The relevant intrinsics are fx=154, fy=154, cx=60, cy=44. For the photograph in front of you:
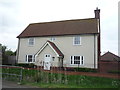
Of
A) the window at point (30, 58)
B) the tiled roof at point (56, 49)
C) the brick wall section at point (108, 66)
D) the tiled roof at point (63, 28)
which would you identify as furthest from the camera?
the window at point (30, 58)

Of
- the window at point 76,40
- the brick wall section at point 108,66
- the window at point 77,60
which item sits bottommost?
the brick wall section at point 108,66

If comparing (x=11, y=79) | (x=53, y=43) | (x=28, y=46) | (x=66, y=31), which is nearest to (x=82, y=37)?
(x=66, y=31)

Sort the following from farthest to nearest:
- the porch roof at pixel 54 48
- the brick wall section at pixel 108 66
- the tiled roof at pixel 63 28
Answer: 1. the tiled roof at pixel 63 28
2. the porch roof at pixel 54 48
3. the brick wall section at pixel 108 66

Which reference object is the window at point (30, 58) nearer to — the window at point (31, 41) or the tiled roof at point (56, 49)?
the window at point (31, 41)

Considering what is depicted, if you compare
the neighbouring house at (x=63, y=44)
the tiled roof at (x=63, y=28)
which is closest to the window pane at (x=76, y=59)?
the neighbouring house at (x=63, y=44)

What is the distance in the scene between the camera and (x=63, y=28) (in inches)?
1139

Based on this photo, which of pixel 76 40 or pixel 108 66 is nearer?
pixel 108 66

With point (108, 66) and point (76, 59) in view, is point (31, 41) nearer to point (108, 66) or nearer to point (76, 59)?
point (76, 59)

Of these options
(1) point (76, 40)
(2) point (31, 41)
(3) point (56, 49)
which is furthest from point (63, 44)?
(2) point (31, 41)

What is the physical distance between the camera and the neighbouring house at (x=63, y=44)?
24641mm

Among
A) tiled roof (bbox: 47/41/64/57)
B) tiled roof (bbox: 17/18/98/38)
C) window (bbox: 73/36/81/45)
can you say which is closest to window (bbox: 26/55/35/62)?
tiled roof (bbox: 17/18/98/38)

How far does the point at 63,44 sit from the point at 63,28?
363 centimetres

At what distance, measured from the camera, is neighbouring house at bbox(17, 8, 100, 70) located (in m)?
24.6

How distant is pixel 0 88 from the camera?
30.9 ft
